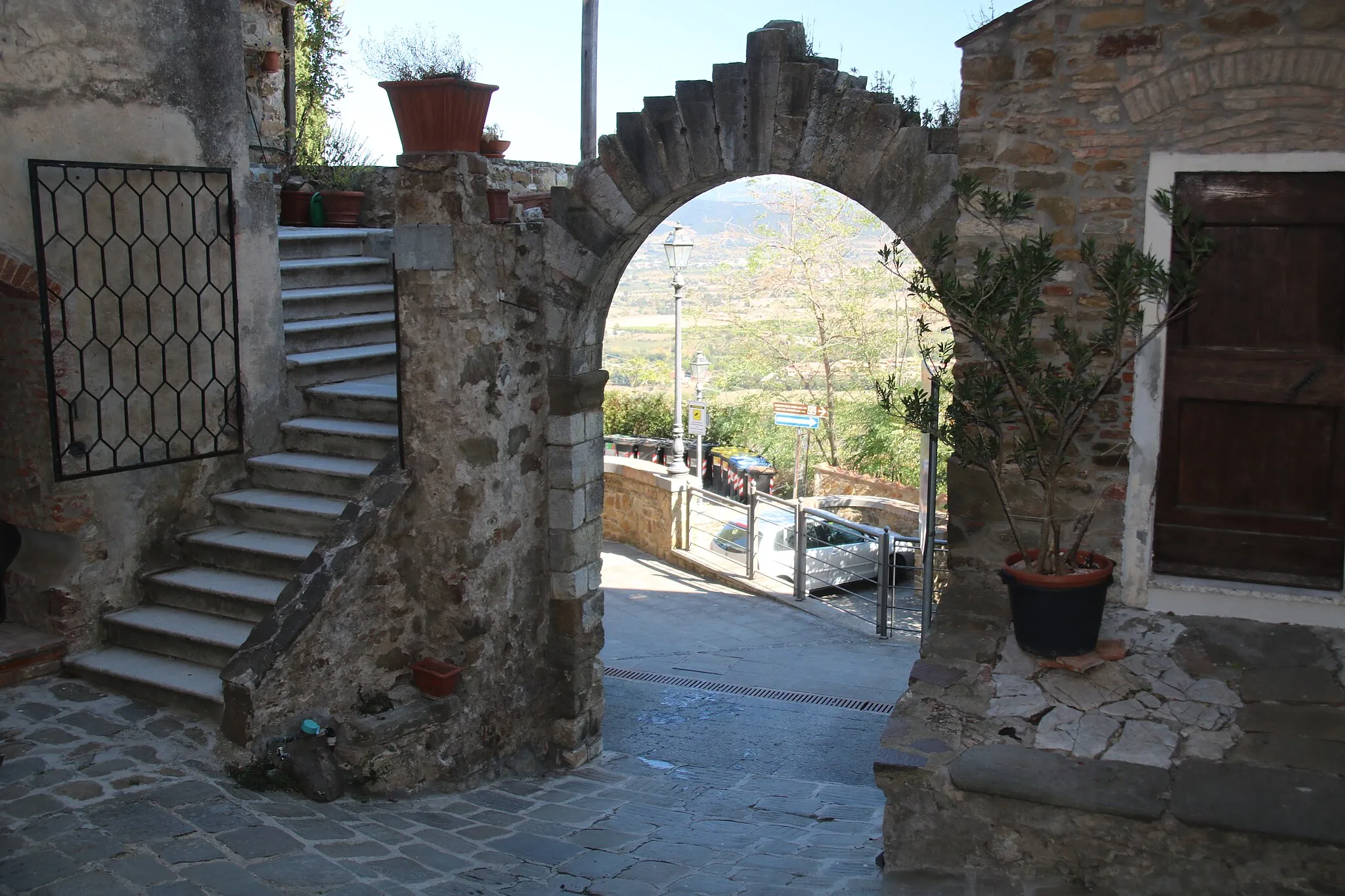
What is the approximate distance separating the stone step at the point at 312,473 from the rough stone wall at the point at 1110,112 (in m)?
3.25

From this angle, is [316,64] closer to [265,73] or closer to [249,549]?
[265,73]

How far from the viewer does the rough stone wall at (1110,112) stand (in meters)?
4.41

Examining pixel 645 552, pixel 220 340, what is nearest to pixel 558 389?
pixel 220 340

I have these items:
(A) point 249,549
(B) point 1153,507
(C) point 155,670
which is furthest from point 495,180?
(B) point 1153,507

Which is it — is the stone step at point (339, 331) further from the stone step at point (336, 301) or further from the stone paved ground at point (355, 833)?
the stone paved ground at point (355, 833)

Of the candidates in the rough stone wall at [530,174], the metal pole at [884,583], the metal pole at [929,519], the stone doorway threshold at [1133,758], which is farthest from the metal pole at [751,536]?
the stone doorway threshold at [1133,758]

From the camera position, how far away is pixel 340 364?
23.4ft

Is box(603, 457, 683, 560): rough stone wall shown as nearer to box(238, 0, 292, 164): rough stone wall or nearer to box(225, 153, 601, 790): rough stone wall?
box(238, 0, 292, 164): rough stone wall

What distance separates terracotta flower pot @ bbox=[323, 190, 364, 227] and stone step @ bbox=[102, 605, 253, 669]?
4291 millimetres

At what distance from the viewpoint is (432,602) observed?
5703 millimetres

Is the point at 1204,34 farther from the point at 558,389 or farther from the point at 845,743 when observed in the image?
the point at 845,743

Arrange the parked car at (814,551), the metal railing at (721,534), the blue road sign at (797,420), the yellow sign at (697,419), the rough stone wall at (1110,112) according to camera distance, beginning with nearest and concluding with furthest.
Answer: the rough stone wall at (1110,112), the parked car at (814,551), the metal railing at (721,534), the blue road sign at (797,420), the yellow sign at (697,419)

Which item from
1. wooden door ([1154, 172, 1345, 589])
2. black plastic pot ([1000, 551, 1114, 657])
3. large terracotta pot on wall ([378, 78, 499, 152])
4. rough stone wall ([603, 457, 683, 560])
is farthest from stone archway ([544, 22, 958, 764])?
rough stone wall ([603, 457, 683, 560])

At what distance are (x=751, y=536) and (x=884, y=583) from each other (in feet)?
7.75
